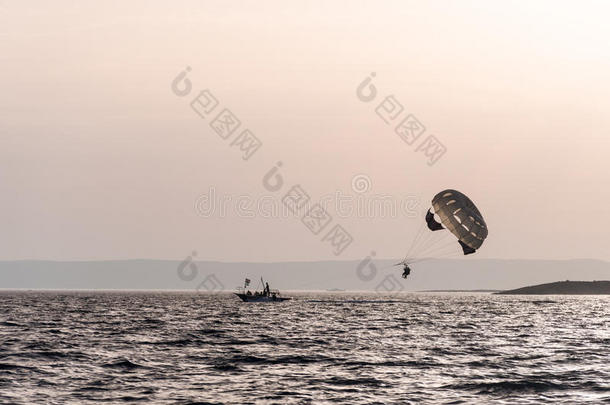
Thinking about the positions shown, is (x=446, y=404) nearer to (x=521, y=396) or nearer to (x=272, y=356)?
(x=521, y=396)

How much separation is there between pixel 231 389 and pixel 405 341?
27108 millimetres

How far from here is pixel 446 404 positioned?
30.0 m

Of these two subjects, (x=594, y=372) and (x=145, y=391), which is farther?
(x=594, y=372)

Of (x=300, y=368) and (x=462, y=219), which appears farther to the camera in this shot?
(x=462, y=219)

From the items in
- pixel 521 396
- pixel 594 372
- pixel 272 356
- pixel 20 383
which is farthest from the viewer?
pixel 272 356

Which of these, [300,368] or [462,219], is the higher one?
[462,219]

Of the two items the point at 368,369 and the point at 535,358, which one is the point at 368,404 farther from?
the point at 535,358

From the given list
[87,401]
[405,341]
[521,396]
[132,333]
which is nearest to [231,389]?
[87,401]

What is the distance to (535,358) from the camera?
4634 centimetres

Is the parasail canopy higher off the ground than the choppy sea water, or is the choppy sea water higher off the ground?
the parasail canopy

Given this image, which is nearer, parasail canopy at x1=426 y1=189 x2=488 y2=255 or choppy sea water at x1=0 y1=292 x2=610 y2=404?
choppy sea water at x1=0 y1=292 x2=610 y2=404

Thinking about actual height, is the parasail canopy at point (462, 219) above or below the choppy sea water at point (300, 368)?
above

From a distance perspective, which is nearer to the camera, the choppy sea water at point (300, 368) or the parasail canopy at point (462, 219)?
the choppy sea water at point (300, 368)

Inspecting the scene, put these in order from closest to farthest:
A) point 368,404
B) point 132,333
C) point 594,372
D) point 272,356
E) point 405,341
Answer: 1. point 368,404
2. point 594,372
3. point 272,356
4. point 405,341
5. point 132,333
